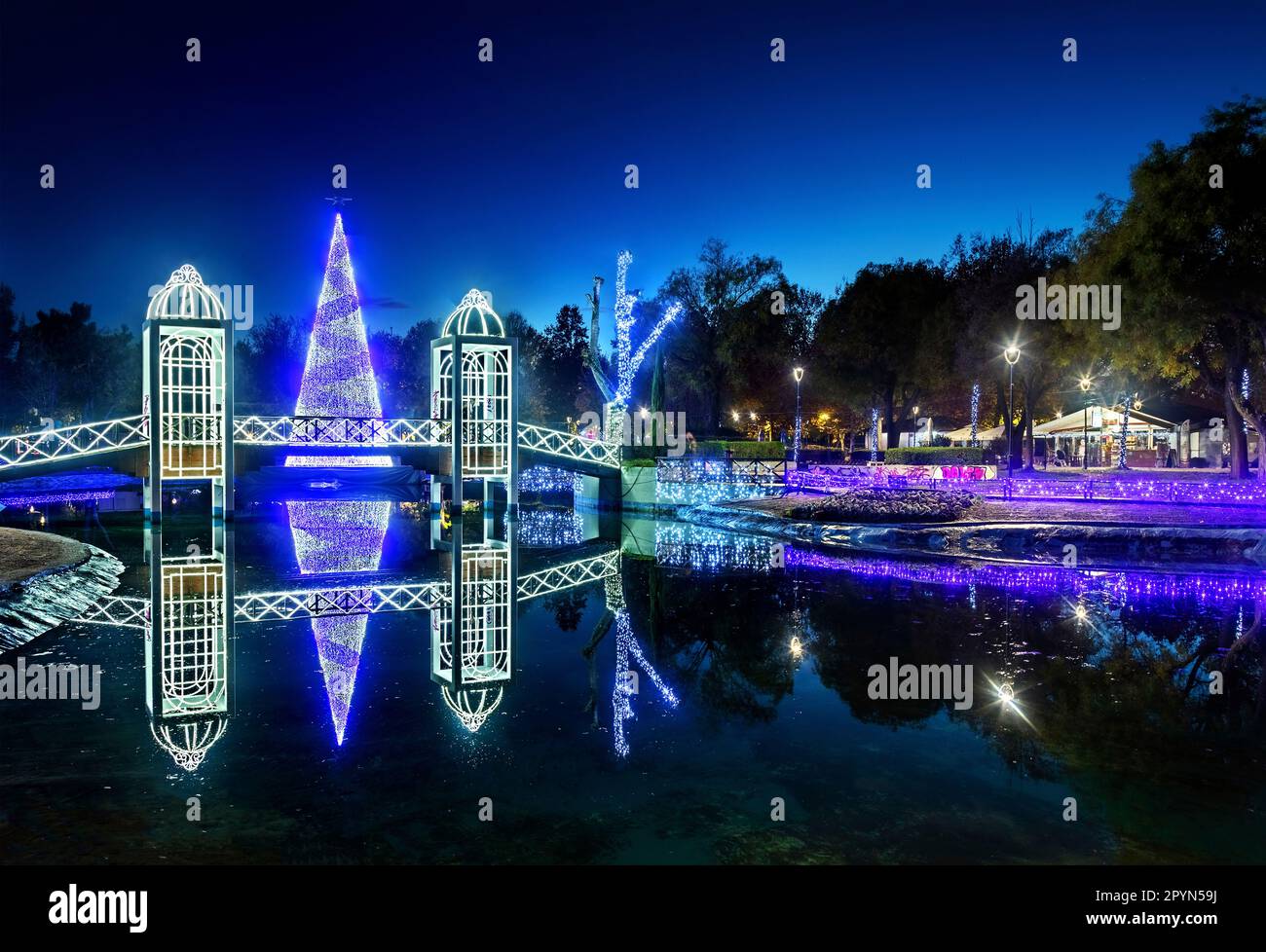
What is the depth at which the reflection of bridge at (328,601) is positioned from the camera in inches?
549

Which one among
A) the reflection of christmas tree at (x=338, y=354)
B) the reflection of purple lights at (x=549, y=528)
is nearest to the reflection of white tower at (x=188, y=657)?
the reflection of purple lights at (x=549, y=528)

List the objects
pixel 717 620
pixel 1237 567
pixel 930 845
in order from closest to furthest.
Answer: pixel 930 845
pixel 717 620
pixel 1237 567

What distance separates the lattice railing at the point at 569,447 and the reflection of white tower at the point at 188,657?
16216 millimetres

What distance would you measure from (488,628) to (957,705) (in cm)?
703

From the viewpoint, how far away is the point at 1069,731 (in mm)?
8344

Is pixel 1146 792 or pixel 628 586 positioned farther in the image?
pixel 628 586

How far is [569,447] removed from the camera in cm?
3566

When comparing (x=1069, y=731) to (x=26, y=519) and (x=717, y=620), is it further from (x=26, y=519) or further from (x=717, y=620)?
(x=26, y=519)

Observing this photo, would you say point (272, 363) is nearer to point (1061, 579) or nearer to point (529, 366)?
point (529, 366)

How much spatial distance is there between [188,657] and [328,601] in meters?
4.37

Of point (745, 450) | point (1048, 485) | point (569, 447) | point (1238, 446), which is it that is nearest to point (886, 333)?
point (745, 450)

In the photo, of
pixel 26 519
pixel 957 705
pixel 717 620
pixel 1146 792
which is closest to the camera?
pixel 1146 792

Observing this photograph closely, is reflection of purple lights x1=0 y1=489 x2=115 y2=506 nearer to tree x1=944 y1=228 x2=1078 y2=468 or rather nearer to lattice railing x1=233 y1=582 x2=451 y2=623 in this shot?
lattice railing x1=233 y1=582 x2=451 y2=623
